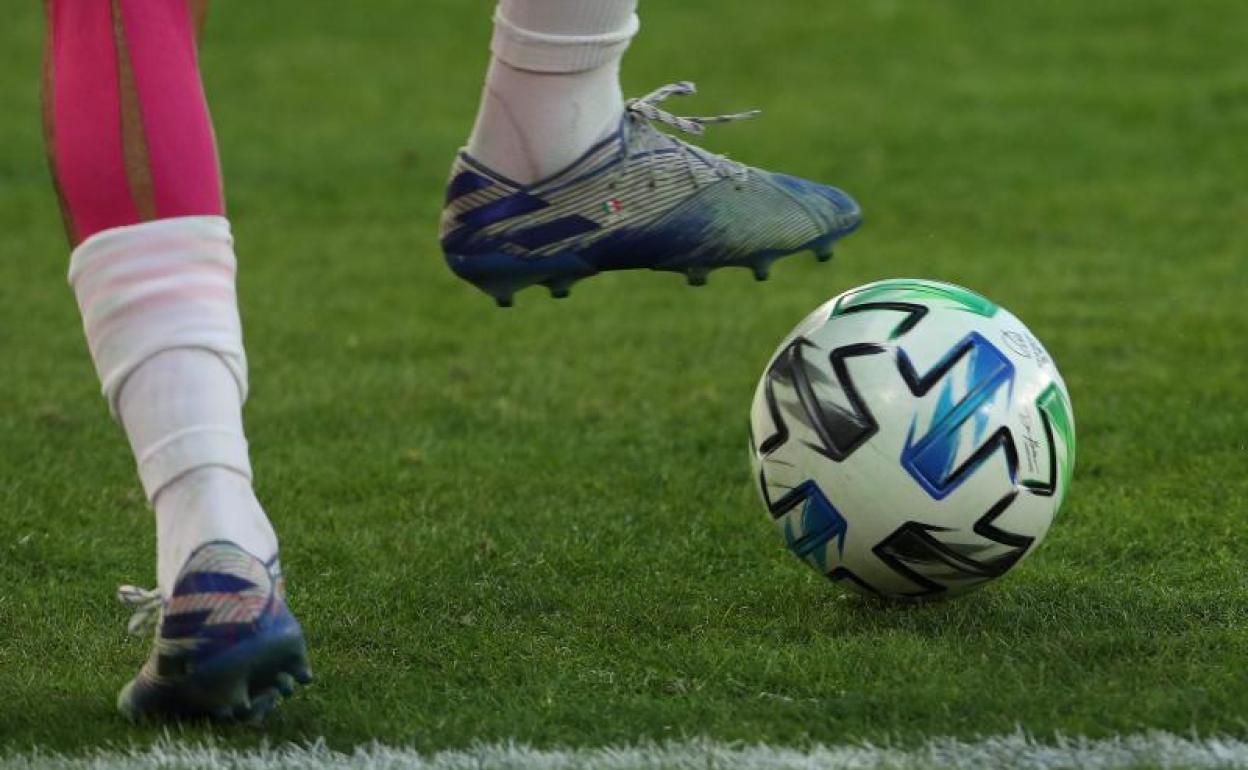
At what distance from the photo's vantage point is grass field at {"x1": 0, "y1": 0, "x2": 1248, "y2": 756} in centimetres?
315

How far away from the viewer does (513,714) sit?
10.0 ft

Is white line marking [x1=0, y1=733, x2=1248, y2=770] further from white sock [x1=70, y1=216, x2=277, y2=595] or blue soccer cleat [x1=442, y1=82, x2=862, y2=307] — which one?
blue soccer cleat [x1=442, y1=82, x2=862, y2=307]

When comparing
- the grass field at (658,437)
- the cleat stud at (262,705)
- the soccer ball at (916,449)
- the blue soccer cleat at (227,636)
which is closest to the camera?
the blue soccer cleat at (227,636)

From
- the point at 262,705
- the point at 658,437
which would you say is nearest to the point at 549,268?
the point at 262,705

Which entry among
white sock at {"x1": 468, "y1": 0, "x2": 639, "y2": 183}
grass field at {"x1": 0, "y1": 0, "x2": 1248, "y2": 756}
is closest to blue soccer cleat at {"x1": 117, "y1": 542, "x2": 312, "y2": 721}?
grass field at {"x1": 0, "y1": 0, "x2": 1248, "y2": 756}

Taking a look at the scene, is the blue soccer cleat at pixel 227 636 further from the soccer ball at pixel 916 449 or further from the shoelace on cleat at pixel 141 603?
the soccer ball at pixel 916 449

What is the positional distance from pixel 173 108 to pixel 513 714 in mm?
1051

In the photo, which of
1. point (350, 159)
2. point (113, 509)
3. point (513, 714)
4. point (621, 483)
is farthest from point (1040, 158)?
point (513, 714)

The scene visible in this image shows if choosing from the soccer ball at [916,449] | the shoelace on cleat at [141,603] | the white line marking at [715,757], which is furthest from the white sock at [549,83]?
the white line marking at [715,757]

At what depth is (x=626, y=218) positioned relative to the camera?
11.7ft

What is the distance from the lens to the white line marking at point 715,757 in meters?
2.78

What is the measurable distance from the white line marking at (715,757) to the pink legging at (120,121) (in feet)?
2.54

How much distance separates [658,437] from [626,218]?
1797 mm

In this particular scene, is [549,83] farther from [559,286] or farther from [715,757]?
[715,757]
